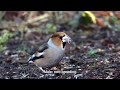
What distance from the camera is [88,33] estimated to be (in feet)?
25.7

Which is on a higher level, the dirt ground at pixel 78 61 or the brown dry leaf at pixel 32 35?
the brown dry leaf at pixel 32 35

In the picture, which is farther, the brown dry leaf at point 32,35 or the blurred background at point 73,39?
the brown dry leaf at point 32,35

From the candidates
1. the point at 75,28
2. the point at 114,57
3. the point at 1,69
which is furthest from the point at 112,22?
the point at 1,69

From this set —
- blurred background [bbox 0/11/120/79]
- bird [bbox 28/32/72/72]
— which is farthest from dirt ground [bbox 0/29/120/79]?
bird [bbox 28/32/72/72]

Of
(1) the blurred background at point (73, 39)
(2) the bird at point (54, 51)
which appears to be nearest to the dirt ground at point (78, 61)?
(1) the blurred background at point (73, 39)

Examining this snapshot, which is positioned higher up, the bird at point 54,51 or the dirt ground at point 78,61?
the bird at point 54,51

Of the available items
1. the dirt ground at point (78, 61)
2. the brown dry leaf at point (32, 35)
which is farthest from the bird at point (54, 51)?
the brown dry leaf at point (32, 35)

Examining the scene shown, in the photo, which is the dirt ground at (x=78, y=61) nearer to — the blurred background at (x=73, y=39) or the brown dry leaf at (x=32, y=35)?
the blurred background at (x=73, y=39)

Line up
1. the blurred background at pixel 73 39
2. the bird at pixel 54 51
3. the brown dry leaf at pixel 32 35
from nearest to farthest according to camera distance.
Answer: the bird at pixel 54 51
the blurred background at pixel 73 39
the brown dry leaf at pixel 32 35

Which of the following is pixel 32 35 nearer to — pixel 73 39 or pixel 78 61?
pixel 73 39

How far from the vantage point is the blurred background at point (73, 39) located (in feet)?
16.3

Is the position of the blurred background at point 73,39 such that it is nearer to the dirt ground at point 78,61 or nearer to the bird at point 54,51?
the dirt ground at point 78,61

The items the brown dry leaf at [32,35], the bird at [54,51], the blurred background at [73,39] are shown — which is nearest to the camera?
the bird at [54,51]
